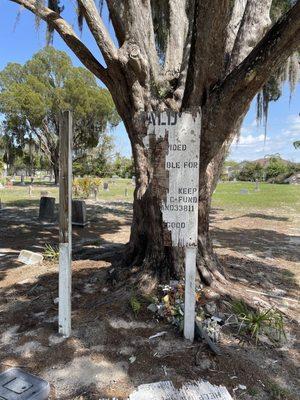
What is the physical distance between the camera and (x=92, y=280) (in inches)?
191

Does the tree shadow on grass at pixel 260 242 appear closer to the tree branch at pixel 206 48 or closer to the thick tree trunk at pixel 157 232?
the thick tree trunk at pixel 157 232

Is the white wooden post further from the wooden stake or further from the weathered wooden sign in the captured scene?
the wooden stake

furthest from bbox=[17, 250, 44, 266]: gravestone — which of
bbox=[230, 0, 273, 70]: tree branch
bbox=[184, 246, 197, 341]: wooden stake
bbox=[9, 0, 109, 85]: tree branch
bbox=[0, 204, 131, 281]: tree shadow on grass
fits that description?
bbox=[230, 0, 273, 70]: tree branch

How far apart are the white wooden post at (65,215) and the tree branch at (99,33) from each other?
1.67 metres

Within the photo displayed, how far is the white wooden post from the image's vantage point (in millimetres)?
3252

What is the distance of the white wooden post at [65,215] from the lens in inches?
128

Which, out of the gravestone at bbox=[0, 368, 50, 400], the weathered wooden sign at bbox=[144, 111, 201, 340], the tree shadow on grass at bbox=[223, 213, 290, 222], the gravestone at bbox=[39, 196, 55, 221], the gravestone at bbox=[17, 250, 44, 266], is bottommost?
the tree shadow on grass at bbox=[223, 213, 290, 222]

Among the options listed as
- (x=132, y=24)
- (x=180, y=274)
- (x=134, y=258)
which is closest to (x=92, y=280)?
(x=134, y=258)

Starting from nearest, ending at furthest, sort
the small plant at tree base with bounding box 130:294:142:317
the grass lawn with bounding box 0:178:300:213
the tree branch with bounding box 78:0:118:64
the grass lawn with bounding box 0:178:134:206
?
the small plant at tree base with bounding box 130:294:142:317 < the tree branch with bounding box 78:0:118:64 < the grass lawn with bounding box 0:178:134:206 < the grass lawn with bounding box 0:178:300:213

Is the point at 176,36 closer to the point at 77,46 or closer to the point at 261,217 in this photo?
the point at 77,46

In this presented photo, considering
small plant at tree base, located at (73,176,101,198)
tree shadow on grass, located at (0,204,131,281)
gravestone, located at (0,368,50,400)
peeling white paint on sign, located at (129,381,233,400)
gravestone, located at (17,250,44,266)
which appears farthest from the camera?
small plant at tree base, located at (73,176,101,198)

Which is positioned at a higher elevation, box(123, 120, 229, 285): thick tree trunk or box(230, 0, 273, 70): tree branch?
box(230, 0, 273, 70): tree branch

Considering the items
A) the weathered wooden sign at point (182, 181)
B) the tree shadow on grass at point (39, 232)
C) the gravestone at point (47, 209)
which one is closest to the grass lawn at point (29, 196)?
the tree shadow on grass at point (39, 232)

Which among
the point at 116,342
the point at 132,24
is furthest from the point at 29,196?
the point at 116,342
